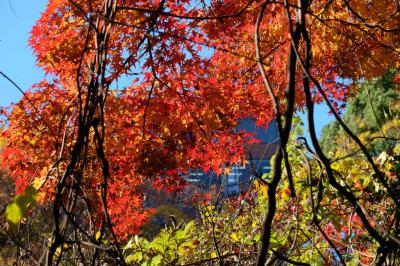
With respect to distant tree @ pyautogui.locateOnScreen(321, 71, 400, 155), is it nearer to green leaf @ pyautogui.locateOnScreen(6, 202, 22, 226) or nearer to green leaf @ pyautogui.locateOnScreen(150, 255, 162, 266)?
green leaf @ pyautogui.locateOnScreen(150, 255, 162, 266)

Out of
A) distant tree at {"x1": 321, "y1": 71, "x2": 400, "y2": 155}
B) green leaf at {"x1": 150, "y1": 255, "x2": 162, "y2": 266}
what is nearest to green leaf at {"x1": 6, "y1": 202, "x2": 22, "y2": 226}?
green leaf at {"x1": 150, "y1": 255, "x2": 162, "y2": 266}

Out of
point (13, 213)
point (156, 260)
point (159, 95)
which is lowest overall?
point (156, 260)

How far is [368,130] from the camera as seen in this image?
24.0 m

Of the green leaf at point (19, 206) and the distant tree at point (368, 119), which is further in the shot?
the distant tree at point (368, 119)

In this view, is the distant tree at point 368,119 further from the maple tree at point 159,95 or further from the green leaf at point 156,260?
the green leaf at point 156,260

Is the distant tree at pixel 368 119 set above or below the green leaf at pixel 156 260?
above

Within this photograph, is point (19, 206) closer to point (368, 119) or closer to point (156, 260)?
point (156, 260)

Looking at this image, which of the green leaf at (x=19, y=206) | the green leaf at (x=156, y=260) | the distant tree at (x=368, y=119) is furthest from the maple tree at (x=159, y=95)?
the distant tree at (x=368, y=119)

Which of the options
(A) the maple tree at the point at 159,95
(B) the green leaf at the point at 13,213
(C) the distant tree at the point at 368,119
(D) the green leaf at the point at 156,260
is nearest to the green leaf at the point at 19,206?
(B) the green leaf at the point at 13,213

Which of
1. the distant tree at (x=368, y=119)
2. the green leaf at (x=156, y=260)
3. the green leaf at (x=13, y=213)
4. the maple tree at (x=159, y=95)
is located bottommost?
the green leaf at (x=156, y=260)

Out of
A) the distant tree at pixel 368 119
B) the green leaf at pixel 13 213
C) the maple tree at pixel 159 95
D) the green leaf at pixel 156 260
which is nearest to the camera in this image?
the green leaf at pixel 13 213

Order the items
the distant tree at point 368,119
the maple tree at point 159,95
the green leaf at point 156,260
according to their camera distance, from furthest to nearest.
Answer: the distant tree at point 368,119 < the maple tree at point 159,95 < the green leaf at point 156,260

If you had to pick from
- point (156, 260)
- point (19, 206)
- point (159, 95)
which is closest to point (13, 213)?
point (19, 206)

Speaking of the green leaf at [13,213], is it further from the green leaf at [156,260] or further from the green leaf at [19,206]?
the green leaf at [156,260]
